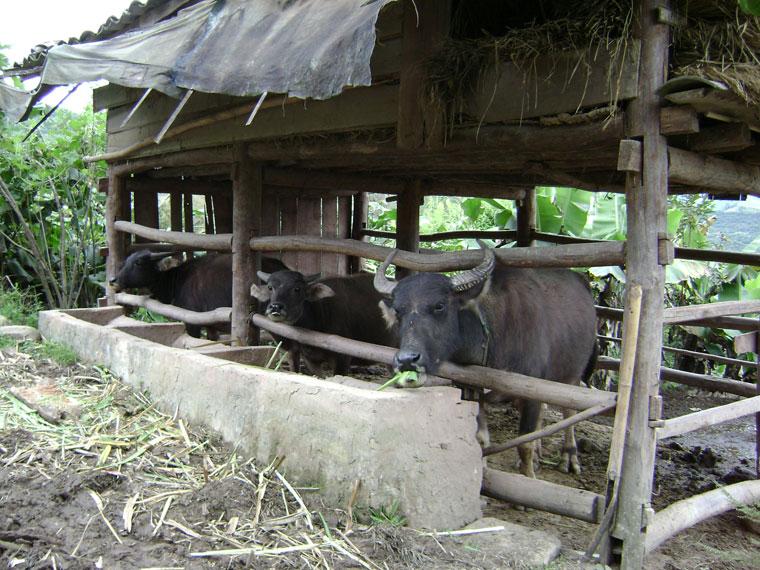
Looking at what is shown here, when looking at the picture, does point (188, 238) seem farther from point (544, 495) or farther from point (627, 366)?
point (627, 366)

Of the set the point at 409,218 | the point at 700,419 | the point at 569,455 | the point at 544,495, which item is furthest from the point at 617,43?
the point at 409,218

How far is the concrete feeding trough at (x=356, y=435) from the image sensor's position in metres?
3.72

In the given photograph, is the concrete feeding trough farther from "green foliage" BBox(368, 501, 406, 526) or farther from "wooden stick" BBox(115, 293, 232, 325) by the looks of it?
"wooden stick" BBox(115, 293, 232, 325)

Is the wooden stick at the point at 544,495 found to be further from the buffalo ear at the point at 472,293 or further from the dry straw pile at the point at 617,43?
the dry straw pile at the point at 617,43

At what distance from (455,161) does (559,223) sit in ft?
15.9

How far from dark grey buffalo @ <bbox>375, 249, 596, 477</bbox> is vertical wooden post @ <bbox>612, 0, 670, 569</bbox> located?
1.24m

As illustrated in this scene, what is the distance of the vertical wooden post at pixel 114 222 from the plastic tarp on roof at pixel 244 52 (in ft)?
9.89

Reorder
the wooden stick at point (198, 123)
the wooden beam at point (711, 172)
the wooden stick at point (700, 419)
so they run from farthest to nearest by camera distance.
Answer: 1. the wooden stick at point (198, 123)
2. the wooden beam at point (711, 172)
3. the wooden stick at point (700, 419)

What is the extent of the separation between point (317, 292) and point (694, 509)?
4259 millimetres

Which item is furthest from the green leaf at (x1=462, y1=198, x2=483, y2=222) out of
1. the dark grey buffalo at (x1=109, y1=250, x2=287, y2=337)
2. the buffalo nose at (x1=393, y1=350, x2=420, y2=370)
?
the buffalo nose at (x1=393, y1=350, x2=420, y2=370)

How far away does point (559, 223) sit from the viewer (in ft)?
34.2

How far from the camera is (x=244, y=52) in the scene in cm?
502

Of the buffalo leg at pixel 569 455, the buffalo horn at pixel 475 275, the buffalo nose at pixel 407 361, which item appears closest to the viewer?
the buffalo nose at pixel 407 361

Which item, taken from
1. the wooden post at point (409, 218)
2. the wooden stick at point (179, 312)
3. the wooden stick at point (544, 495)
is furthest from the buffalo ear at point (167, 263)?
the wooden stick at point (544, 495)
